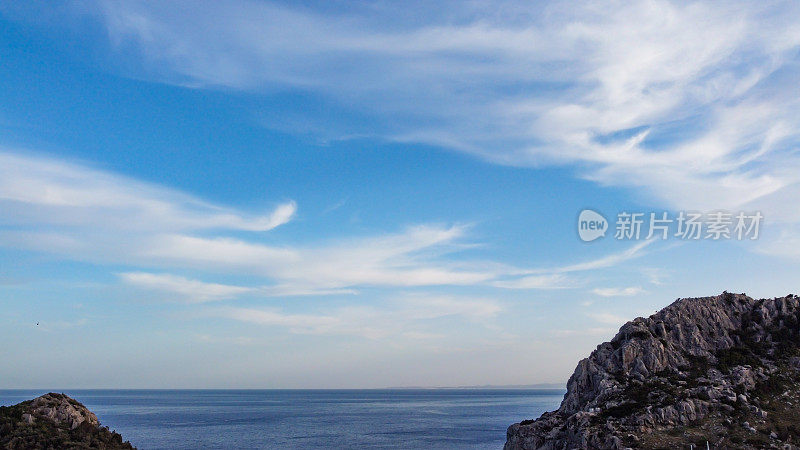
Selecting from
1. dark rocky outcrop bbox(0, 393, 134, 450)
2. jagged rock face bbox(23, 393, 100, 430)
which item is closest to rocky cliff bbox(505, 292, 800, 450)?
dark rocky outcrop bbox(0, 393, 134, 450)

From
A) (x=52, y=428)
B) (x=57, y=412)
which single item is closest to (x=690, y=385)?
(x=52, y=428)

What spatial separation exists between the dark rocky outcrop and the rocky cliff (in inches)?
2156

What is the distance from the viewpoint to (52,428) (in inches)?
2379

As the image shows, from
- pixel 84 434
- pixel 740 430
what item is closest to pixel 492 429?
pixel 740 430

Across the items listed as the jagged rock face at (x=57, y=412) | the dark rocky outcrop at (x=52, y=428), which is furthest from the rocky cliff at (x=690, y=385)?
the jagged rock face at (x=57, y=412)

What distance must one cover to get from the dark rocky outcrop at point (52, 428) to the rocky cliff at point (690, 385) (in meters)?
54.8

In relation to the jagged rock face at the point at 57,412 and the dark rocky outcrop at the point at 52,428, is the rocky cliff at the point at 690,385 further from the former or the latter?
the jagged rock face at the point at 57,412

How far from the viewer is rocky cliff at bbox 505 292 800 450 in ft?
243

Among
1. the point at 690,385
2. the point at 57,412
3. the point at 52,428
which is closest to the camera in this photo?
the point at 52,428

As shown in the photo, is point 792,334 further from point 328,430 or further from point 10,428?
point 328,430

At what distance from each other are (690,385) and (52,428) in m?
81.2

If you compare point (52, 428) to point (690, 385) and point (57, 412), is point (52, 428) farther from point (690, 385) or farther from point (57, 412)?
point (690, 385)

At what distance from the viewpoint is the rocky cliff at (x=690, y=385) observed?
2916 inches

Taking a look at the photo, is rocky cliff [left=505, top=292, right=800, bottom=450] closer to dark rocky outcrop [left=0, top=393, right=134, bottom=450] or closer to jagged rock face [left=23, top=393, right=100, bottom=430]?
dark rocky outcrop [left=0, top=393, right=134, bottom=450]
